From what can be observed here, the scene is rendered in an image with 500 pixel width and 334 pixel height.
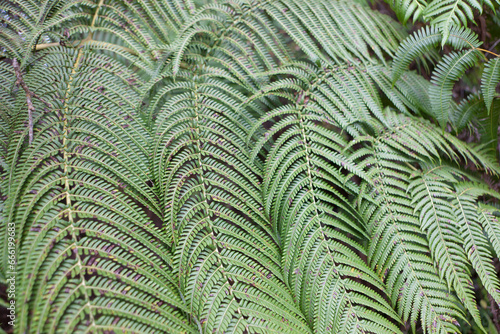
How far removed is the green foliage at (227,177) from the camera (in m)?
1.23

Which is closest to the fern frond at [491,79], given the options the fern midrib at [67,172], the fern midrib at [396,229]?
the fern midrib at [396,229]

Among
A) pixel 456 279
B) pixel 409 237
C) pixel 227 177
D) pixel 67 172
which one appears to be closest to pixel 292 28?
pixel 227 177

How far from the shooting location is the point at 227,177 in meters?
1.53

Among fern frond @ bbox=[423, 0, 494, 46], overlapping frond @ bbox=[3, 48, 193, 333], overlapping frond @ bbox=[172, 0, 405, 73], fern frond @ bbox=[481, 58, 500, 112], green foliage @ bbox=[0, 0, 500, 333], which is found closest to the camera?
overlapping frond @ bbox=[3, 48, 193, 333]

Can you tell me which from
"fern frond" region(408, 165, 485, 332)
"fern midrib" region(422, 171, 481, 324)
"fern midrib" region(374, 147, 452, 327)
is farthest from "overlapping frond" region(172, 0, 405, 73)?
"fern midrib" region(422, 171, 481, 324)

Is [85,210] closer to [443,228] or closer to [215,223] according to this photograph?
[215,223]

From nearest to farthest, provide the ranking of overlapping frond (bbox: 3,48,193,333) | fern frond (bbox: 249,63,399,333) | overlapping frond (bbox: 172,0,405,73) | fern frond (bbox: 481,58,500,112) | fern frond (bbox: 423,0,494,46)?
overlapping frond (bbox: 3,48,193,333), fern frond (bbox: 249,63,399,333), fern frond (bbox: 423,0,494,46), fern frond (bbox: 481,58,500,112), overlapping frond (bbox: 172,0,405,73)

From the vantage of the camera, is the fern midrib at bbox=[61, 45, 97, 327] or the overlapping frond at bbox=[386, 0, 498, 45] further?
the overlapping frond at bbox=[386, 0, 498, 45]

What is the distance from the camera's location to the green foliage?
4.04 ft

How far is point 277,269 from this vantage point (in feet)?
4.83

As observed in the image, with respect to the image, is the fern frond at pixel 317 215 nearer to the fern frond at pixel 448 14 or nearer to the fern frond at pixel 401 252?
the fern frond at pixel 401 252

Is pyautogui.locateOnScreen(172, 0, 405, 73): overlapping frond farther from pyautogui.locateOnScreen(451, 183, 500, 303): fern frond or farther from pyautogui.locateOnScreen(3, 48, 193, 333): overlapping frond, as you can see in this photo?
pyautogui.locateOnScreen(451, 183, 500, 303): fern frond

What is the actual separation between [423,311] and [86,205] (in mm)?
1658

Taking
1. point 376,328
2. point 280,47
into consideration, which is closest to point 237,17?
point 280,47
